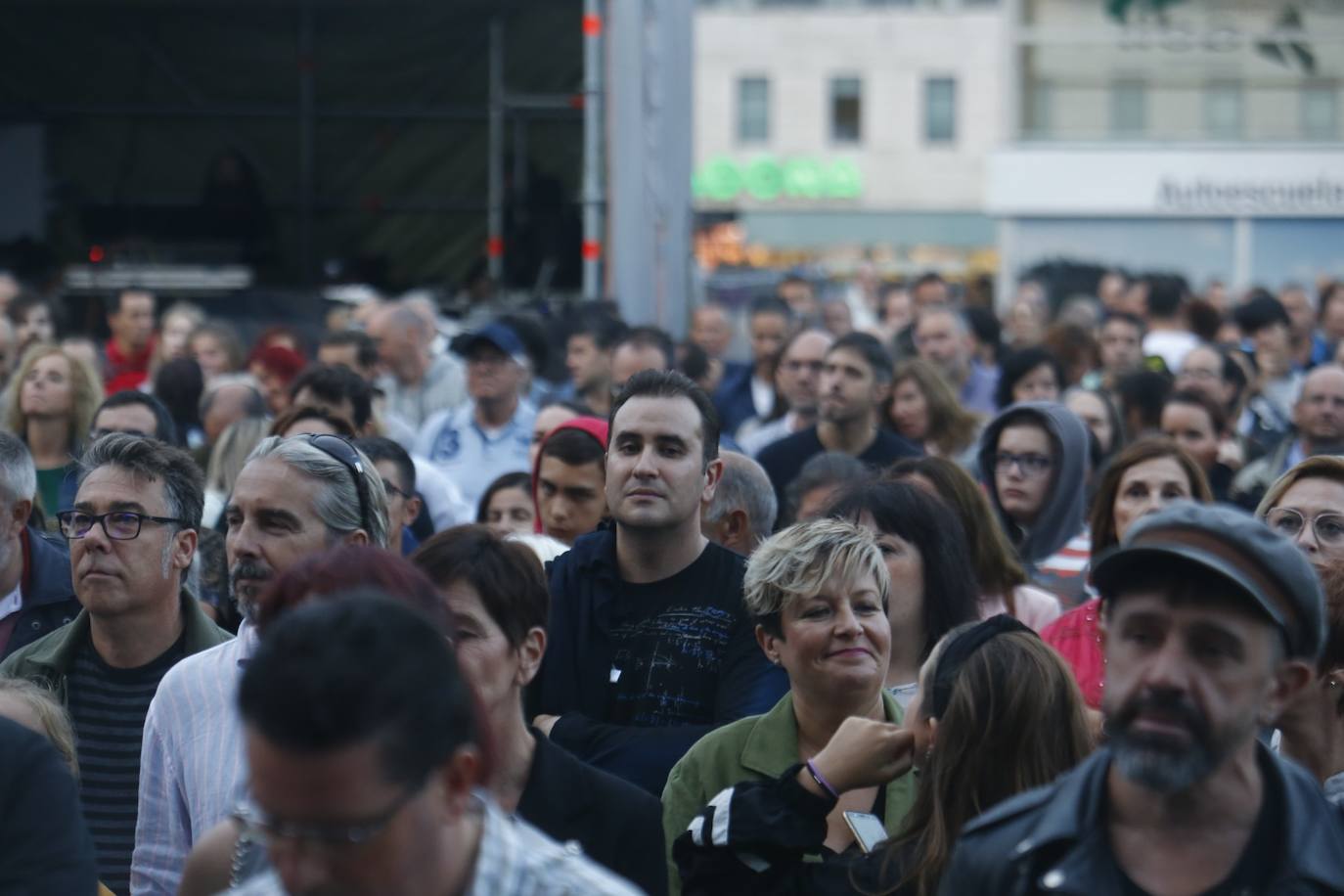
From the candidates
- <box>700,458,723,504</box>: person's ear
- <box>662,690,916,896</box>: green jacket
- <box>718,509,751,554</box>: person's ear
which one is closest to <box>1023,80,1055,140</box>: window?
<box>718,509,751,554</box>: person's ear

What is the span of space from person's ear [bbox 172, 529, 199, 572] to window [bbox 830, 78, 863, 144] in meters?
43.9

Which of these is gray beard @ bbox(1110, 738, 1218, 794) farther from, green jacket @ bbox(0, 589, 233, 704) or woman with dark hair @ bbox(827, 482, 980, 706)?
green jacket @ bbox(0, 589, 233, 704)

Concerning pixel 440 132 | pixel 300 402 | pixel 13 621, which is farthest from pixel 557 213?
pixel 13 621

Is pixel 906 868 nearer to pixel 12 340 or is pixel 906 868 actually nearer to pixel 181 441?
pixel 181 441

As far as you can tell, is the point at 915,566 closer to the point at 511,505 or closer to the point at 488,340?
the point at 511,505

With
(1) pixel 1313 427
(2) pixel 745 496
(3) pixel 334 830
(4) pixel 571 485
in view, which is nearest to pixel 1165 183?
(1) pixel 1313 427

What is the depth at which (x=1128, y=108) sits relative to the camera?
2984 centimetres

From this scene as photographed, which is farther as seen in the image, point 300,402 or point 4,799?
point 300,402

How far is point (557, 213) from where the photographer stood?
52.4ft

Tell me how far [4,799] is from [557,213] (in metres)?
13.1

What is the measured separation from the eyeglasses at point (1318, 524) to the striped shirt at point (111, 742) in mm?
2982

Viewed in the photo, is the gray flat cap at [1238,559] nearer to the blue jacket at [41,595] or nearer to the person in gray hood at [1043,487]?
the blue jacket at [41,595]

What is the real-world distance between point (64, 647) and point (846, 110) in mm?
44298

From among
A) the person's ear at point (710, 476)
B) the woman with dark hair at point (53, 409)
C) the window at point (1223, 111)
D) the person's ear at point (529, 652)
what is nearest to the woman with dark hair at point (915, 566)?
the person's ear at point (710, 476)
